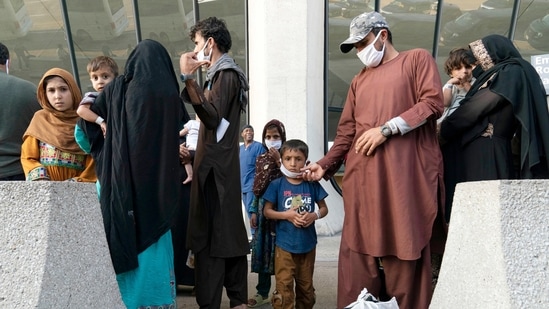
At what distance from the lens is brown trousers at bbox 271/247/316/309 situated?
Answer: 169 inches

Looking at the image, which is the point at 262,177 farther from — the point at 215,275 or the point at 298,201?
the point at 215,275

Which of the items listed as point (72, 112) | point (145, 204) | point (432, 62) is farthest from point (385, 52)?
point (72, 112)

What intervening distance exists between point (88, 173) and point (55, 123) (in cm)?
38

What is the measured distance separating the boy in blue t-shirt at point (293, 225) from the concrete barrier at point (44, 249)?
2045 millimetres

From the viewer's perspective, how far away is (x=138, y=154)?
3.54m

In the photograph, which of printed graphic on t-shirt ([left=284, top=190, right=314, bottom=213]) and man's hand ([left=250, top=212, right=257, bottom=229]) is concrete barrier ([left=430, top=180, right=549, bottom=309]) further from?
man's hand ([left=250, top=212, right=257, bottom=229])

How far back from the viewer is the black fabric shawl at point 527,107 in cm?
366

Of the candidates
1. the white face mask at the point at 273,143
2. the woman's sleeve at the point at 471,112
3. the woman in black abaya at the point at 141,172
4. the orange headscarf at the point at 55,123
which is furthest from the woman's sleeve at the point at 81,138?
the woman's sleeve at the point at 471,112

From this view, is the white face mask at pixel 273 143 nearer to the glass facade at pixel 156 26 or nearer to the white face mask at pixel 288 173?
the white face mask at pixel 288 173

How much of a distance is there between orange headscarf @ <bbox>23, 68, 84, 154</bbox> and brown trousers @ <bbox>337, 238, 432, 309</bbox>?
1.88 metres

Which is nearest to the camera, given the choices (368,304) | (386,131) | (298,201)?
(368,304)

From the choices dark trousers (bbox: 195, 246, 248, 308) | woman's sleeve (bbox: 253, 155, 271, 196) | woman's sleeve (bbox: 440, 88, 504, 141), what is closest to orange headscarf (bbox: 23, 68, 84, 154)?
dark trousers (bbox: 195, 246, 248, 308)

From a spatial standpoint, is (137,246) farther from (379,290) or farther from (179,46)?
(179,46)

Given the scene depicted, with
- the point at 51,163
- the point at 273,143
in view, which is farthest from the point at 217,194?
the point at 273,143
